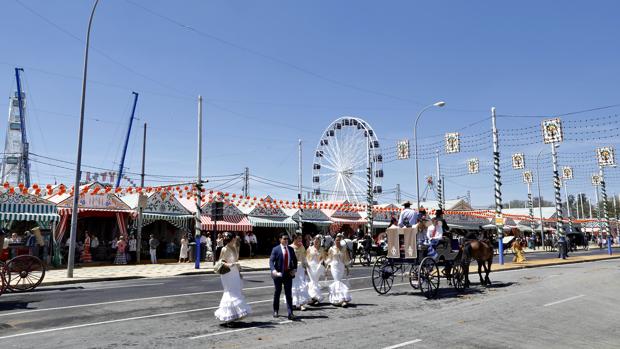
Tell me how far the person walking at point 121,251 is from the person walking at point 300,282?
714 inches

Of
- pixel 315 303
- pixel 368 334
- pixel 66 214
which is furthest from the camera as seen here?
pixel 66 214

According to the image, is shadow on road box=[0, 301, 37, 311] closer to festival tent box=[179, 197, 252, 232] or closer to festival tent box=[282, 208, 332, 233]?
festival tent box=[179, 197, 252, 232]

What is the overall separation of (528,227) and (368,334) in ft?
202

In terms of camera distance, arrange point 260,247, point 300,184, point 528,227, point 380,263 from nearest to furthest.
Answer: point 380,263
point 260,247
point 300,184
point 528,227

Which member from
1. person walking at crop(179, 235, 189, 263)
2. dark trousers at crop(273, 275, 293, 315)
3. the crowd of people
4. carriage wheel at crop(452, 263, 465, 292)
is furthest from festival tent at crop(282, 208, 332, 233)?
dark trousers at crop(273, 275, 293, 315)

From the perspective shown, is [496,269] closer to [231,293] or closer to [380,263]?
[380,263]

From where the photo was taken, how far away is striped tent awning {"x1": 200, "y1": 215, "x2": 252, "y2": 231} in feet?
104

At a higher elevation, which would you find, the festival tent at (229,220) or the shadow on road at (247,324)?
the festival tent at (229,220)

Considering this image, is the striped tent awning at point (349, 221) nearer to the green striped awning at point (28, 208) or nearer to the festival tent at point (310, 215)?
the festival tent at point (310, 215)

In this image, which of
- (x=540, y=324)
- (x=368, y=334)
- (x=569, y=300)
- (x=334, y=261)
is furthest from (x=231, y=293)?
(x=569, y=300)

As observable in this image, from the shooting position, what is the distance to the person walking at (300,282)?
1079 cm

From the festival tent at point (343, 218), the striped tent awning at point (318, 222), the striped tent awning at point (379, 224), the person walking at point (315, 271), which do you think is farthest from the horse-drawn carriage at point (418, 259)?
the striped tent awning at point (379, 224)

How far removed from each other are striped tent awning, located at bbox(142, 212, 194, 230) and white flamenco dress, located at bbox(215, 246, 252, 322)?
20.7 m

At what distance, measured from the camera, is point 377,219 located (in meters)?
42.8
